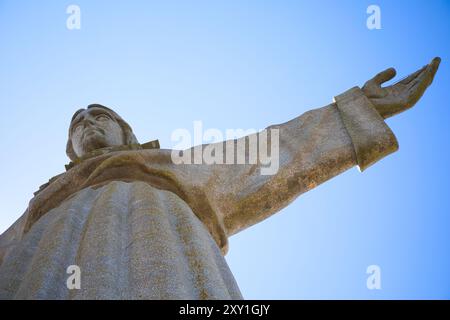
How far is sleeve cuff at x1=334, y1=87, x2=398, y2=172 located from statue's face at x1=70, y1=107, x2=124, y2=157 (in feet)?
8.20

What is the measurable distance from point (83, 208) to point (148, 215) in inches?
30.9

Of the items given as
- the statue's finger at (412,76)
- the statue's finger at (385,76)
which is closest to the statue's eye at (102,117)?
the statue's finger at (385,76)

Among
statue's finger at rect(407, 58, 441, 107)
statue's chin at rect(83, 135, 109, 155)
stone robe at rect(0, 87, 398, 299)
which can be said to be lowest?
stone robe at rect(0, 87, 398, 299)

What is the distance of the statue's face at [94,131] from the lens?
263 inches

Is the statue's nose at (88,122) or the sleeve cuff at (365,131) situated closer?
the sleeve cuff at (365,131)

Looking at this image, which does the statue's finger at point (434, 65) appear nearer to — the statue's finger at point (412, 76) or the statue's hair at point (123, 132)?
the statue's finger at point (412, 76)

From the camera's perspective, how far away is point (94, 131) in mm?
6785

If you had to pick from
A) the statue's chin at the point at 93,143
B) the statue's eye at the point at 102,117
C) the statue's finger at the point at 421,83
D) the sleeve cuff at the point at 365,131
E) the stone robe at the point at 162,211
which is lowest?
the stone robe at the point at 162,211

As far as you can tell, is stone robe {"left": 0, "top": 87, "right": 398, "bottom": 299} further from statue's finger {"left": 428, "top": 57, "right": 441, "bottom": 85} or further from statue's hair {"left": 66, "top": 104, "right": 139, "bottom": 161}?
statue's hair {"left": 66, "top": 104, "right": 139, "bottom": 161}

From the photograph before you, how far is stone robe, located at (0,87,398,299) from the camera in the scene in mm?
3158

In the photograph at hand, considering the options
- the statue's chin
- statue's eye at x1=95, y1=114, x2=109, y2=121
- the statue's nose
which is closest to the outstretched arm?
the statue's chin

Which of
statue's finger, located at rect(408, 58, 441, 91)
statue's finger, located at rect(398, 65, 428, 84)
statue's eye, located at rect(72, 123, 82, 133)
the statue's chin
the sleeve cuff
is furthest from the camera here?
statue's eye, located at rect(72, 123, 82, 133)
